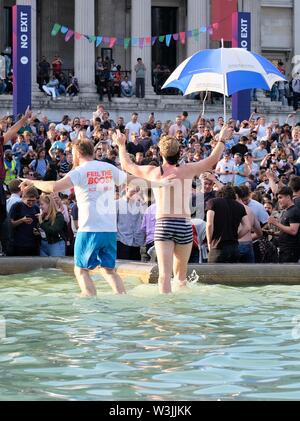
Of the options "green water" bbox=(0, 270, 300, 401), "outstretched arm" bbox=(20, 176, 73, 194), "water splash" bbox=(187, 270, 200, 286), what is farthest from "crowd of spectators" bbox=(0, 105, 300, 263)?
"outstretched arm" bbox=(20, 176, 73, 194)

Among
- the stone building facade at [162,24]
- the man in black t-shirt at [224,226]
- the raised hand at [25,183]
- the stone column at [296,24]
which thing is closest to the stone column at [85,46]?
the stone building facade at [162,24]

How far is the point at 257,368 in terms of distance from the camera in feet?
26.2

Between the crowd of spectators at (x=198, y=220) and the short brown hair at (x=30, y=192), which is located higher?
the short brown hair at (x=30, y=192)

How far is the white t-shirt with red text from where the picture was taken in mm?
11266

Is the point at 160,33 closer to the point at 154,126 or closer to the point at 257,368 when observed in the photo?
the point at 154,126

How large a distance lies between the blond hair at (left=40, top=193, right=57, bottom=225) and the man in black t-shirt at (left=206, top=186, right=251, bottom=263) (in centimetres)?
275

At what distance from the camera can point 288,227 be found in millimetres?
14523

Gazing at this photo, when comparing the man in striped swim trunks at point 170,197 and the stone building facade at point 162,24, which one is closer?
the man in striped swim trunks at point 170,197

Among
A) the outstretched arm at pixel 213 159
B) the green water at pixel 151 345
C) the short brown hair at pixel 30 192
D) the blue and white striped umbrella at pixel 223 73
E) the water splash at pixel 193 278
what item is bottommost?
the water splash at pixel 193 278

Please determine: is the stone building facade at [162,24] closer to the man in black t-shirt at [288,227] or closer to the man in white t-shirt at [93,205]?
the man in black t-shirt at [288,227]

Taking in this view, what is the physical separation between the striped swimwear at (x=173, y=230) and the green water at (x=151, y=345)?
2.01 ft

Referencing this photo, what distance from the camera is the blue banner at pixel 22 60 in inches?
1166

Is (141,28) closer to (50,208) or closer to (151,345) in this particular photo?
(50,208)

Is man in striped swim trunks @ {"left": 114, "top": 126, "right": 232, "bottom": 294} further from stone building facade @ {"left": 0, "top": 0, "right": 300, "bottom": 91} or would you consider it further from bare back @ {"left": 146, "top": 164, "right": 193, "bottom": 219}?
stone building facade @ {"left": 0, "top": 0, "right": 300, "bottom": 91}
